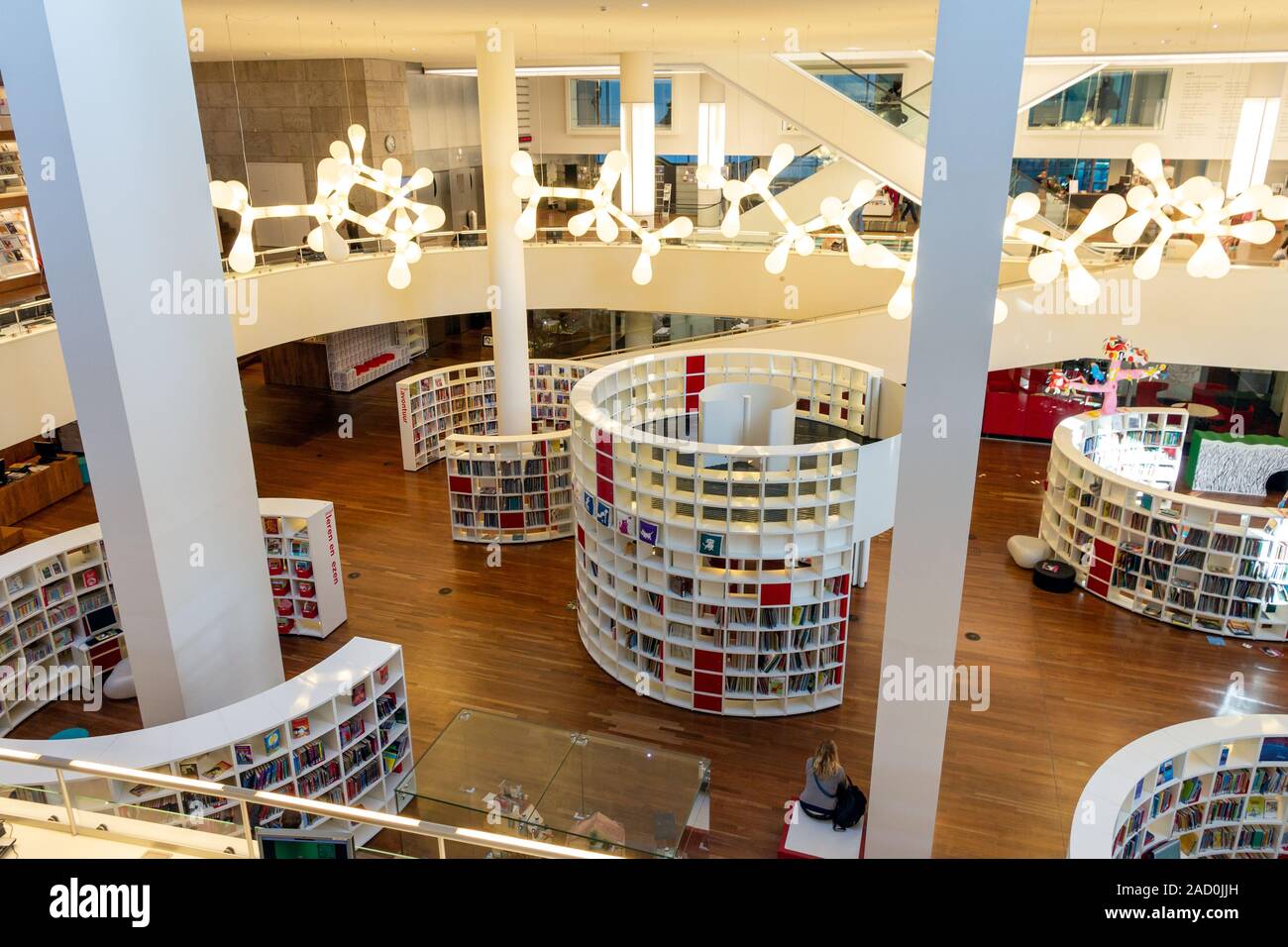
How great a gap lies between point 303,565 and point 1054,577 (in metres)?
8.41

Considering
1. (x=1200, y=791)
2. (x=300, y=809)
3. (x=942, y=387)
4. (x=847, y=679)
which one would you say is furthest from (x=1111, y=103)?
(x=300, y=809)

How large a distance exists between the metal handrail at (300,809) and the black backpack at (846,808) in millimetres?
2985

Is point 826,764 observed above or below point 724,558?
below

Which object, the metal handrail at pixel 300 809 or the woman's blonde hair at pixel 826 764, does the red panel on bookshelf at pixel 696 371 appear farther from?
the metal handrail at pixel 300 809

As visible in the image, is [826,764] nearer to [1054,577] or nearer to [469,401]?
[1054,577]

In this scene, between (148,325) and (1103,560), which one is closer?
(148,325)

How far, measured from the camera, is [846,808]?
6680mm

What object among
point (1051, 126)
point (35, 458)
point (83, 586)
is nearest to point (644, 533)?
point (83, 586)

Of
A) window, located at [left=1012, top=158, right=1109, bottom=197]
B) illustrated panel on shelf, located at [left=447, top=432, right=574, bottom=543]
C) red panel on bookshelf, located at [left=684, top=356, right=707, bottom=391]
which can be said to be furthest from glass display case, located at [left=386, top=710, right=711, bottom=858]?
window, located at [left=1012, top=158, right=1109, bottom=197]

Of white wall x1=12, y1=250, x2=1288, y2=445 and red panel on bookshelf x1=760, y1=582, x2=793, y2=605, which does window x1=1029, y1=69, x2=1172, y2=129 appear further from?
red panel on bookshelf x1=760, y1=582, x2=793, y2=605

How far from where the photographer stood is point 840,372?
36.8 ft

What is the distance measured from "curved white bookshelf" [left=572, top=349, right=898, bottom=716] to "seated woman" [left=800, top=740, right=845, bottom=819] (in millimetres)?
1701
